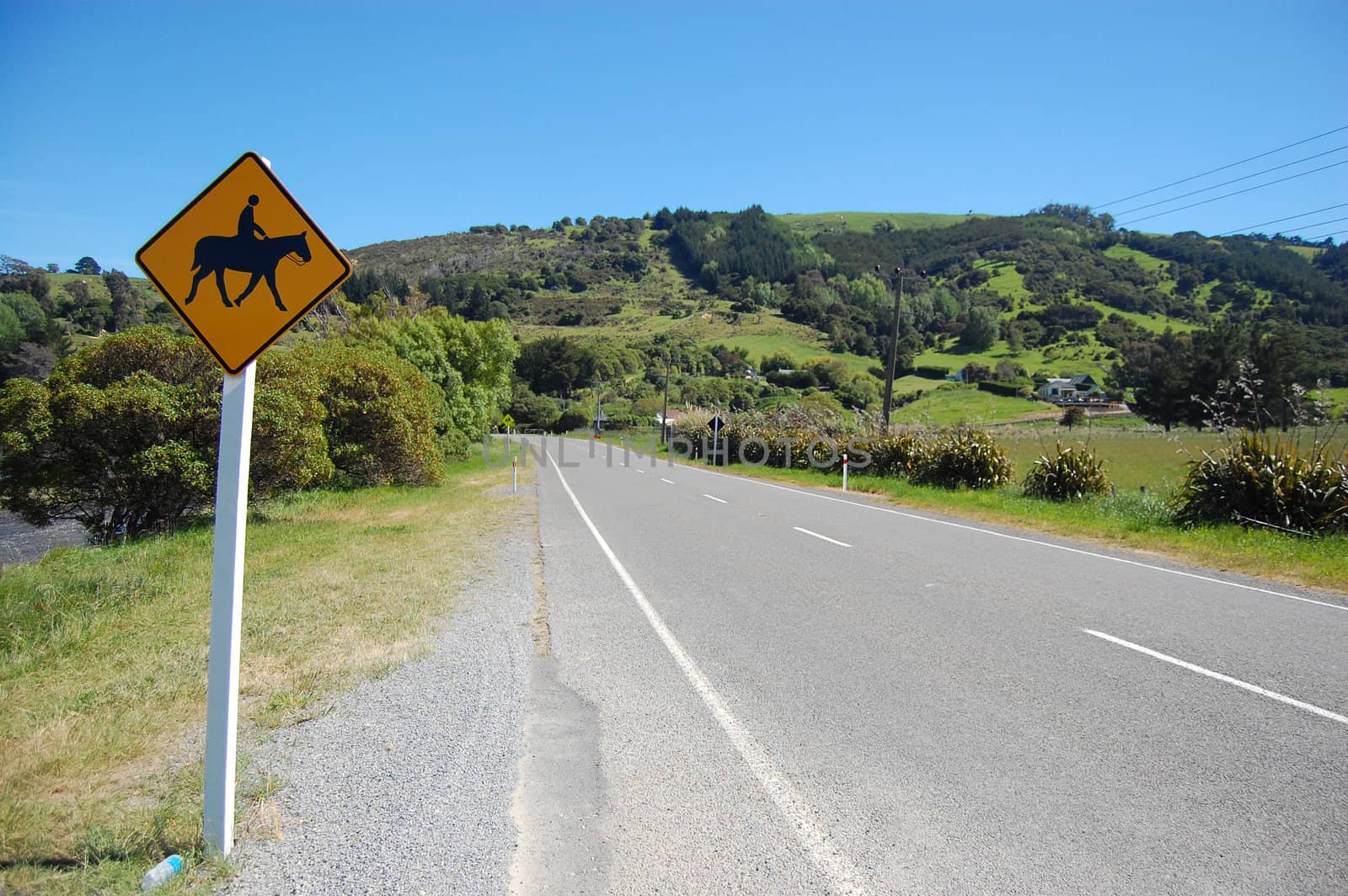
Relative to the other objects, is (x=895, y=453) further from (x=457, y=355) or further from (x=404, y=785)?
(x=404, y=785)

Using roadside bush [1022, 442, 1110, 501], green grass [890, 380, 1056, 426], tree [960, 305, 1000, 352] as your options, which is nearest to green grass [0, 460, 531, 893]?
roadside bush [1022, 442, 1110, 501]

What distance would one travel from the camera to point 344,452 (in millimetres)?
19609

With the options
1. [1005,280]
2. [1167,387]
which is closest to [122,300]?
[1167,387]

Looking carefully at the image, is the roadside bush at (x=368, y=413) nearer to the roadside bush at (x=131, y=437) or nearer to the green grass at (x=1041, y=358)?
the roadside bush at (x=131, y=437)

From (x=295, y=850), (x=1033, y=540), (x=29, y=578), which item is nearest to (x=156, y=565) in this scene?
(x=29, y=578)

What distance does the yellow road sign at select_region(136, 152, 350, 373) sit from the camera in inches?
130

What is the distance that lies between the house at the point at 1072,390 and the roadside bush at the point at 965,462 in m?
55.8

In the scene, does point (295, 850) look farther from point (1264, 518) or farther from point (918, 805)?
point (1264, 518)

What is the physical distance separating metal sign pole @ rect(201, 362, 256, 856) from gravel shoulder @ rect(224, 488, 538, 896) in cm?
23

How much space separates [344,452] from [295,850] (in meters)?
17.7

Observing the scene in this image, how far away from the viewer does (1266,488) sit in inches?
515

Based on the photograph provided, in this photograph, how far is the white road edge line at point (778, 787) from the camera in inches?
126

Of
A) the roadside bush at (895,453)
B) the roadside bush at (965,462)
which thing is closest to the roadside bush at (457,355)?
the roadside bush at (895,453)

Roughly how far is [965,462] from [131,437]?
19993 mm
